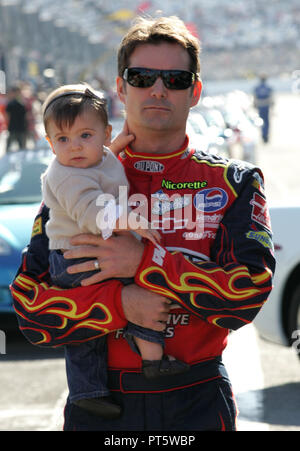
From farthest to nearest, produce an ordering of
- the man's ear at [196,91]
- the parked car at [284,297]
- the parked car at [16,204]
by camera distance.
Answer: the parked car at [16,204] → the parked car at [284,297] → the man's ear at [196,91]

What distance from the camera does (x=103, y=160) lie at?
103 inches

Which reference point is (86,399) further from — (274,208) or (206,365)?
(274,208)

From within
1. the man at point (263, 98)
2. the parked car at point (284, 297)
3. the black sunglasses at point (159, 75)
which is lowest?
the parked car at point (284, 297)

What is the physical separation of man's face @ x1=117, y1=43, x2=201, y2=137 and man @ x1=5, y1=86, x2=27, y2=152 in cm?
1976

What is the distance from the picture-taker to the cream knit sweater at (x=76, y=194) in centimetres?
251

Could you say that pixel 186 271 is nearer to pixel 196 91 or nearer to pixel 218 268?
pixel 218 268

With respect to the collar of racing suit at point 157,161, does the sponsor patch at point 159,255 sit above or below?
below

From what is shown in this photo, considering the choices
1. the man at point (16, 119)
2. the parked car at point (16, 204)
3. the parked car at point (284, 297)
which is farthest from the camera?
the man at point (16, 119)

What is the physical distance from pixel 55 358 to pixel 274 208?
1947mm

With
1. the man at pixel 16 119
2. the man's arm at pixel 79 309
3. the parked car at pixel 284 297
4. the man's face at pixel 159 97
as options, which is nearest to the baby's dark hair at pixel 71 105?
the man's face at pixel 159 97

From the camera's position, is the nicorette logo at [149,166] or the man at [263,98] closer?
the nicorette logo at [149,166]

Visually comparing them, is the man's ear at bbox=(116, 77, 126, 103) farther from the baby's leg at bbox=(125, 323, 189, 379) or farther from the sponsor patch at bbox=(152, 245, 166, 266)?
the baby's leg at bbox=(125, 323, 189, 379)

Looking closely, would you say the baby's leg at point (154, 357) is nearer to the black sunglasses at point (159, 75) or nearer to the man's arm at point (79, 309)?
the man's arm at point (79, 309)
